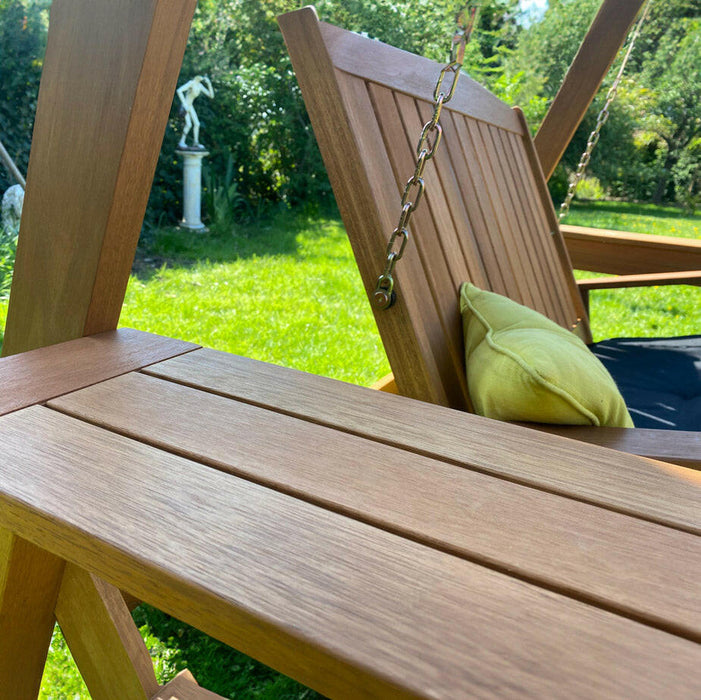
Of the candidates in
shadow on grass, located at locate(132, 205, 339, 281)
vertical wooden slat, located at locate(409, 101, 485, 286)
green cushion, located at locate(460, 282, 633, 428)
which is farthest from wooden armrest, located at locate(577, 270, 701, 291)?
shadow on grass, located at locate(132, 205, 339, 281)

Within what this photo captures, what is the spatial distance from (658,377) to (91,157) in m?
1.73

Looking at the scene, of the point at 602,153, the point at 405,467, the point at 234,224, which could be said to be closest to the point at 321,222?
the point at 234,224

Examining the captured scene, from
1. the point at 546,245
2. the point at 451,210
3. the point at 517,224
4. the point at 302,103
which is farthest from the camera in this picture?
the point at 302,103

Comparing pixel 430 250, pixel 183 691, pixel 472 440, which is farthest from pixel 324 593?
pixel 430 250

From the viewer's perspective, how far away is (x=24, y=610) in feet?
3.12

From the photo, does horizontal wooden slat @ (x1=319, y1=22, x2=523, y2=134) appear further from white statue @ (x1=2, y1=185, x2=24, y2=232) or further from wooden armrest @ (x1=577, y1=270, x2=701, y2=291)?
white statue @ (x1=2, y1=185, x2=24, y2=232)

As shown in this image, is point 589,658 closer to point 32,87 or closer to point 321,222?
point 32,87

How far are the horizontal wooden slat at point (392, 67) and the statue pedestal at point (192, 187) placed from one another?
415 centimetres

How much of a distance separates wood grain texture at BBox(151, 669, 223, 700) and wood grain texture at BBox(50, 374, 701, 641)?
1.85 ft

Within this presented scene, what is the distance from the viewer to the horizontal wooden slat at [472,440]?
718 mm

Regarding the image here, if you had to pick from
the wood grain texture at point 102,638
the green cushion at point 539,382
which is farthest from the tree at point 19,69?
the green cushion at point 539,382

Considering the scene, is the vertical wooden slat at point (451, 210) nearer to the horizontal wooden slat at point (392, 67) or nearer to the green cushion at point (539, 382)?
the horizontal wooden slat at point (392, 67)

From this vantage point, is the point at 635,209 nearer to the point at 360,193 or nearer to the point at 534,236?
the point at 534,236

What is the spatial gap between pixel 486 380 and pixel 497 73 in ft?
31.1
